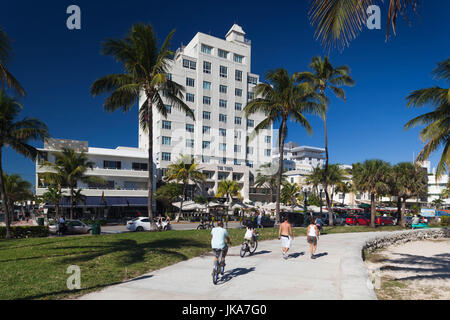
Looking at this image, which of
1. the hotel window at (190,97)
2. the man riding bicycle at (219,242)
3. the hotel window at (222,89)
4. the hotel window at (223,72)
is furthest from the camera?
the hotel window at (223,72)

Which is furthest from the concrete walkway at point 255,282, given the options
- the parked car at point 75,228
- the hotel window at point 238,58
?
the hotel window at point 238,58

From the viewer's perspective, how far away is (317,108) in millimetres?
25125

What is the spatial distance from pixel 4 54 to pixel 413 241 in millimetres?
30166

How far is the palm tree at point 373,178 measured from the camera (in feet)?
98.8

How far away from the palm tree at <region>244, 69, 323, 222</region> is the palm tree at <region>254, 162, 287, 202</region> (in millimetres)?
30702

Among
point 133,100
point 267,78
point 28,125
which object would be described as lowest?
point 28,125

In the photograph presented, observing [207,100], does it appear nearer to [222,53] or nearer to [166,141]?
[222,53]

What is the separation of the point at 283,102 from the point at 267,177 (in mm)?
32413

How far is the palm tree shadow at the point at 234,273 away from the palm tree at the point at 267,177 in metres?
45.2

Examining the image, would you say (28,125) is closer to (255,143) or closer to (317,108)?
(317,108)

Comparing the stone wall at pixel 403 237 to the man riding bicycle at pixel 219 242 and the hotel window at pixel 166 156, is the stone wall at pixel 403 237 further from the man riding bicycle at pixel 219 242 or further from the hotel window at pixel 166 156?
the hotel window at pixel 166 156
